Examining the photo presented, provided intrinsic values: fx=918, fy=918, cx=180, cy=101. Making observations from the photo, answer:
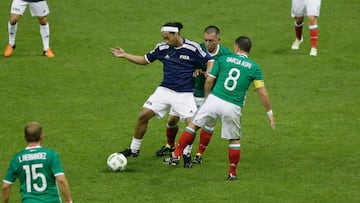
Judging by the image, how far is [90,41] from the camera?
25781 millimetres

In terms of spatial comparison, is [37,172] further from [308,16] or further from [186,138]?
[308,16]

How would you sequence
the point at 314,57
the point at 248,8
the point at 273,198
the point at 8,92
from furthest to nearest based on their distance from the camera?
1. the point at 248,8
2. the point at 314,57
3. the point at 8,92
4. the point at 273,198

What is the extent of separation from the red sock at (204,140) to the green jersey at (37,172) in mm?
5239

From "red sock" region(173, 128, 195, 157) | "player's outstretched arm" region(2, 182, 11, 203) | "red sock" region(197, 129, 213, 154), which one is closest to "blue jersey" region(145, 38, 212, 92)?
"red sock" region(197, 129, 213, 154)

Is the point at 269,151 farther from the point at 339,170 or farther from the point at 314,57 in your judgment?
the point at 314,57

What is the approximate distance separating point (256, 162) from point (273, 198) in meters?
2.34

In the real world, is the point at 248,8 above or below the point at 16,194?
above

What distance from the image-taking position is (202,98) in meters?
16.8

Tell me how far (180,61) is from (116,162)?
210 cm

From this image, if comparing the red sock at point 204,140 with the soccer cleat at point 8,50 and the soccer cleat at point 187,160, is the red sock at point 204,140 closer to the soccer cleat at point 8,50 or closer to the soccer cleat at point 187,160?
the soccer cleat at point 187,160

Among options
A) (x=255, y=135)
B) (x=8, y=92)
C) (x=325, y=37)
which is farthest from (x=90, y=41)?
(x=255, y=135)

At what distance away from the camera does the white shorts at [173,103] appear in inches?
635

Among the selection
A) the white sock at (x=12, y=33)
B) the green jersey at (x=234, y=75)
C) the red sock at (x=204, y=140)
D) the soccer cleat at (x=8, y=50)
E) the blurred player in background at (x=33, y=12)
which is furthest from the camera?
the soccer cleat at (x=8, y=50)

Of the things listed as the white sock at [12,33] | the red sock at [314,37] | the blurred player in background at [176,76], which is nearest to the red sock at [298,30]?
the red sock at [314,37]
